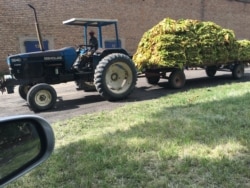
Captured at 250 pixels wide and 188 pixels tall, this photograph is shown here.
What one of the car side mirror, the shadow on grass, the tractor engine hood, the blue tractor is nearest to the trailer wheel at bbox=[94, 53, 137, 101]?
the blue tractor

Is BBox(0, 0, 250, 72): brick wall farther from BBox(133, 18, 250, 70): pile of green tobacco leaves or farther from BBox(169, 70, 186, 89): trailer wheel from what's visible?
BBox(169, 70, 186, 89): trailer wheel

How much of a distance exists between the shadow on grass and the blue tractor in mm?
2292

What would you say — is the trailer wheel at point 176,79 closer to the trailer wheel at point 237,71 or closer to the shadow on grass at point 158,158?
the trailer wheel at point 237,71

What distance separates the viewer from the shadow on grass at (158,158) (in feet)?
9.94

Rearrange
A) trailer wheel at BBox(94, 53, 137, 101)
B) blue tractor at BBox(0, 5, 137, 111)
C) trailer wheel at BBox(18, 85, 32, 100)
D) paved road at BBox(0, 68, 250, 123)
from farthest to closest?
trailer wheel at BBox(18, 85, 32, 100) < trailer wheel at BBox(94, 53, 137, 101) < blue tractor at BBox(0, 5, 137, 111) < paved road at BBox(0, 68, 250, 123)

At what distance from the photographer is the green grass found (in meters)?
3.05

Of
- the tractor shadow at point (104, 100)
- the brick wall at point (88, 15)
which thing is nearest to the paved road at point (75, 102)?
the tractor shadow at point (104, 100)

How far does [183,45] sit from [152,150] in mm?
5696

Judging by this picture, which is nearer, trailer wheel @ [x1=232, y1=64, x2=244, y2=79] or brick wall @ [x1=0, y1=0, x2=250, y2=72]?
trailer wheel @ [x1=232, y1=64, x2=244, y2=79]

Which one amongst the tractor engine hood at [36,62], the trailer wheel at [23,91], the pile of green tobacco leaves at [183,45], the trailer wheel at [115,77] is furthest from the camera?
the pile of green tobacco leaves at [183,45]

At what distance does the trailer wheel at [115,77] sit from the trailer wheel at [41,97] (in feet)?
3.82

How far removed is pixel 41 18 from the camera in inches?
575

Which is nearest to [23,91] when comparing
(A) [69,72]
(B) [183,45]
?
(A) [69,72]

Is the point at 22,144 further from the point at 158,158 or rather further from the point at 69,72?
the point at 69,72
